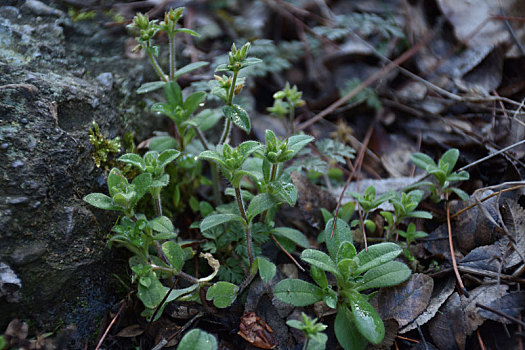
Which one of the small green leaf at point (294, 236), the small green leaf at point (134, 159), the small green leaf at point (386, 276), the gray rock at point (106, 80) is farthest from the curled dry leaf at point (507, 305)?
the gray rock at point (106, 80)

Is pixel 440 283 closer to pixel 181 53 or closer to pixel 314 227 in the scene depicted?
pixel 314 227

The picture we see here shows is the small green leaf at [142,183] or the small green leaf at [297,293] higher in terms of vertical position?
the small green leaf at [142,183]

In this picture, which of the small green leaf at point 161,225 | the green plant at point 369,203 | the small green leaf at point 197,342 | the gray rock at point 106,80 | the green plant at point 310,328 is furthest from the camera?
the gray rock at point 106,80

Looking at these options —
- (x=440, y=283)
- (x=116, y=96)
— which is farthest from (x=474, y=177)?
(x=116, y=96)

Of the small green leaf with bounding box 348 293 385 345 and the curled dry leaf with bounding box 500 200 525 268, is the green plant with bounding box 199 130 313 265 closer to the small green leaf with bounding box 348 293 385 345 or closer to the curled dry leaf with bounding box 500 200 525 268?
the small green leaf with bounding box 348 293 385 345

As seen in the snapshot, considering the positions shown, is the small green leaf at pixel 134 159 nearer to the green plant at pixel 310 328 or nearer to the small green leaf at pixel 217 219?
the small green leaf at pixel 217 219

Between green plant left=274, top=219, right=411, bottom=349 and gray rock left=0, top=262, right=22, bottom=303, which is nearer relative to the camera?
gray rock left=0, top=262, right=22, bottom=303

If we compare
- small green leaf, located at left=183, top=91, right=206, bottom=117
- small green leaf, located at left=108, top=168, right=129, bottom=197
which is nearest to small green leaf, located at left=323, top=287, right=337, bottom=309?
small green leaf, located at left=108, top=168, right=129, bottom=197

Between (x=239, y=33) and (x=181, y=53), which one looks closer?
(x=181, y=53)
